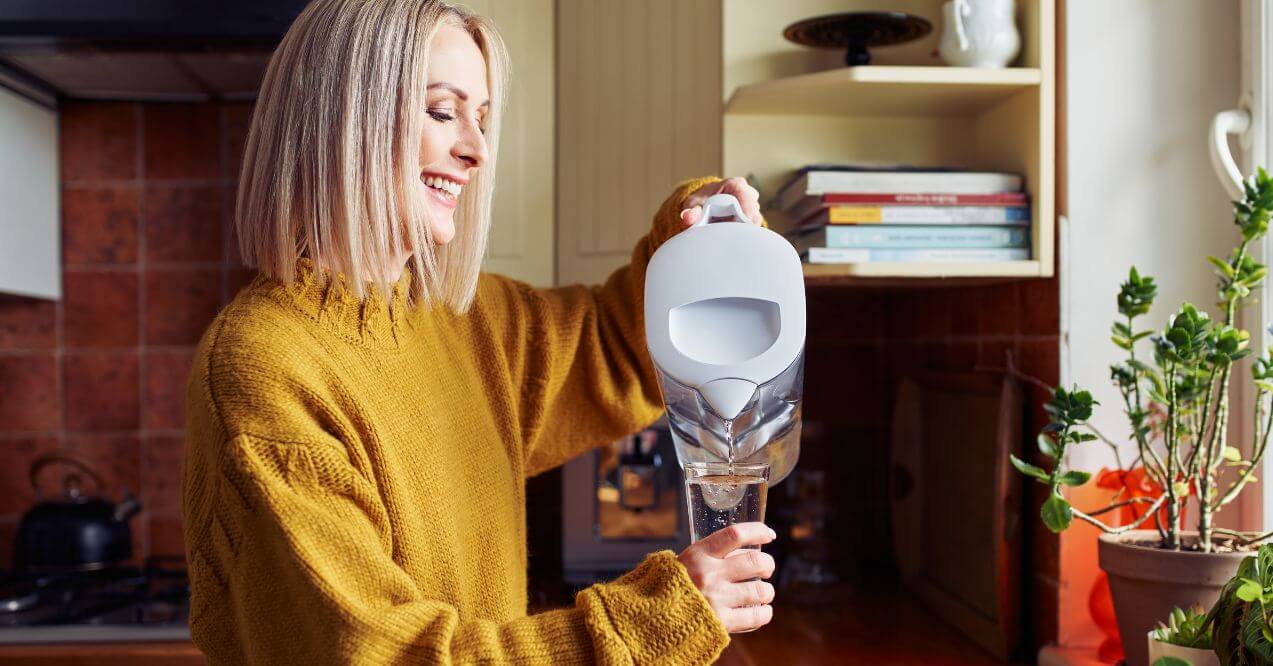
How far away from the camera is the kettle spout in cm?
177

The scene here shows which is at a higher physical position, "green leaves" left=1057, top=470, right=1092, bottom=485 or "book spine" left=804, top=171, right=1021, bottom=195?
"book spine" left=804, top=171, right=1021, bottom=195

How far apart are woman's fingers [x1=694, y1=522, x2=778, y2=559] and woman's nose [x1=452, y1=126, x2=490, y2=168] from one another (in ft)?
1.37

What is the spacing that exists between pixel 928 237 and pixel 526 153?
0.67 m

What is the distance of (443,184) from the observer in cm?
95

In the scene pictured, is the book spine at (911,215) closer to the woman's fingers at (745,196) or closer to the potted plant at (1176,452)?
the potted plant at (1176,452)

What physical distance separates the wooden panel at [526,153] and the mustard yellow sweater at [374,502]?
0.57 meters

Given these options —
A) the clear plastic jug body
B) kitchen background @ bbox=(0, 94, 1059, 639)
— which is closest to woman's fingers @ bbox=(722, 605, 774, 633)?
the clear plastic jug body

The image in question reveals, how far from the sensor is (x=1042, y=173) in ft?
4.39

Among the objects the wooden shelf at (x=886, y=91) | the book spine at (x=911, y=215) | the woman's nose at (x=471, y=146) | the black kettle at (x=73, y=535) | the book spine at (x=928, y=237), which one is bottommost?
the black kettle at (x=73, y=535)

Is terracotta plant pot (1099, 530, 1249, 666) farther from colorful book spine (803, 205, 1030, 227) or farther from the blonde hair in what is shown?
the blonde hair

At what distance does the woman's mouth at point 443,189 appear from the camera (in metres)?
0.94

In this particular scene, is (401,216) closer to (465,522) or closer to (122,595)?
(465,522)

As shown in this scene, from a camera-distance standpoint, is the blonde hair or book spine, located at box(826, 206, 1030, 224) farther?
book spine, located at box(826, 206, 1030, 224)

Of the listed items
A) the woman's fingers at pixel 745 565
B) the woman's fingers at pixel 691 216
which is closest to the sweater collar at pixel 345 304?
the woman's fingers at pixel 691 216
